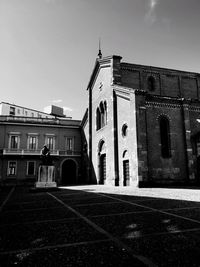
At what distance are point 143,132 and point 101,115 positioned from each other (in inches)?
355

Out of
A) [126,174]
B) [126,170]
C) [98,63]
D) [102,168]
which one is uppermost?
[98,63]

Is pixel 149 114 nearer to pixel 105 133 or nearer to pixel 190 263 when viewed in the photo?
pixel 105 133

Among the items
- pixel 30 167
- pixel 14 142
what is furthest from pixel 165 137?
pixel 14 142

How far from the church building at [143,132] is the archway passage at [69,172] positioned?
7.58 metres

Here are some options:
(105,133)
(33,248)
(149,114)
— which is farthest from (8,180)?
(33,248)

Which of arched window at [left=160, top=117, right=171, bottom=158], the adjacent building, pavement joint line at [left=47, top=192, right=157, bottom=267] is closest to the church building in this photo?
arched window at [left=160, top=117, right=171, bottom=158]

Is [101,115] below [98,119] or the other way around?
the other way around

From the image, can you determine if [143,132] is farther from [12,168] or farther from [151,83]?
[12,168]

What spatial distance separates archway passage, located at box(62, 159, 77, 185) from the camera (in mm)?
30078

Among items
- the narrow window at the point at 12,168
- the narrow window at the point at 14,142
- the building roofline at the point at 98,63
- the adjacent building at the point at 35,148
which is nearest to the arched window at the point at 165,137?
the building roofline at the point at 98,63

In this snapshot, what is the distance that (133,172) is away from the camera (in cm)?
1608

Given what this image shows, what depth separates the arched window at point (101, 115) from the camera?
23203 millimetres

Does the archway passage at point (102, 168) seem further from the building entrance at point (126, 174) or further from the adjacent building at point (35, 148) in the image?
the adjacent building at point (35, 148)

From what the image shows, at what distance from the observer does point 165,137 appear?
1808cm
